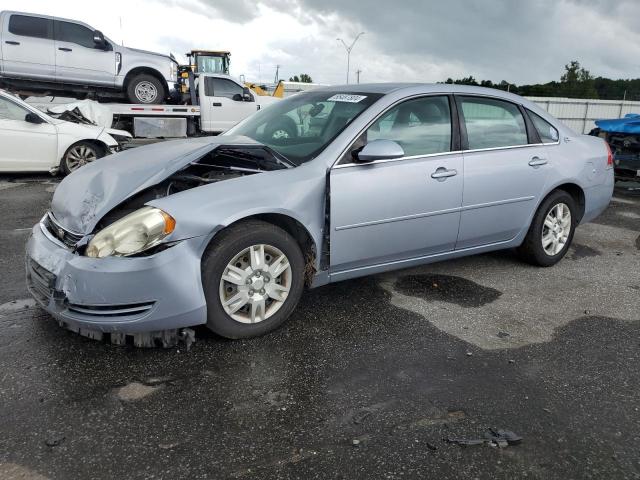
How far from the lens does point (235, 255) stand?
3031mm

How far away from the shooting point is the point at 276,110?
4445 millimetres

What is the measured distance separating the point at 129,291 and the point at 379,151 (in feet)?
5.66

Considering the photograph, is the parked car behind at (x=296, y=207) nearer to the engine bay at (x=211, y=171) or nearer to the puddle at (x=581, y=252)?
the engine bay at (x=211, y=171)

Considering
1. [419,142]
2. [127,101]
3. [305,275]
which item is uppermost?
[127,101]

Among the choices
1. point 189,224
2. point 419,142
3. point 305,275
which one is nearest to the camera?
point 189,224

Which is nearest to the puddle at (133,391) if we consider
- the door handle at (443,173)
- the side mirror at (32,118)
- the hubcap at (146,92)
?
the door handle at (443,173)

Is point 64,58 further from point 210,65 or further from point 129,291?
point 129,291

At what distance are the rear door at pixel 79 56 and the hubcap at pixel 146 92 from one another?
3.09 ft

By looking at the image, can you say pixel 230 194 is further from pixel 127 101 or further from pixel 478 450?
pixel 127 101

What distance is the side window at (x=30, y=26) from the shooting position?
11062mm

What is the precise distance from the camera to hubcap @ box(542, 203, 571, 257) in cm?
470

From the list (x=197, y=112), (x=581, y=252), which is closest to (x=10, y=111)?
(x=197, y=112)

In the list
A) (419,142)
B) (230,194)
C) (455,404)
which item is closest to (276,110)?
(419,142)

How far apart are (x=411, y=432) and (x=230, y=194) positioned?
5.24 feet
